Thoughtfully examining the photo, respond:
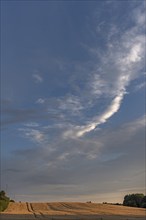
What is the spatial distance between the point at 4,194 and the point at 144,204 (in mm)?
51330

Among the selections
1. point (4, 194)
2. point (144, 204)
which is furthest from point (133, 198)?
point (4, 194)

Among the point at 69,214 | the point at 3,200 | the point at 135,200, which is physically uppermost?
the point at 135,200

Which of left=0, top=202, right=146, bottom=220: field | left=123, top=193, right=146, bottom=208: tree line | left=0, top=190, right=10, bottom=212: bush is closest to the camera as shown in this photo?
left=0, top=202, right=146, bottom=220: field

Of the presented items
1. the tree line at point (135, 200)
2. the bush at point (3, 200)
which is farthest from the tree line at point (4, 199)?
the tree line at point (135, 200)

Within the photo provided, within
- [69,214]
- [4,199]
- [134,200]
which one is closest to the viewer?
[69,214]

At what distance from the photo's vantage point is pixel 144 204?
152625mm

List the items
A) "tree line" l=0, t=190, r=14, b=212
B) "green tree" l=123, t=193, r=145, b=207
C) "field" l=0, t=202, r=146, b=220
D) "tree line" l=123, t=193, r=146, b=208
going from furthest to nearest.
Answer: "green tree" l=123, t=193, r=145, b=207 < "tree line" l=123, t=193, r=146, b=208 < "tree line" l=0, t=190, r=14, b=212 < "field" l=0, t=202, r=146, b=220

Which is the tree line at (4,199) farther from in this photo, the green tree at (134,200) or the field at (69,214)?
the green tree at (134,200)

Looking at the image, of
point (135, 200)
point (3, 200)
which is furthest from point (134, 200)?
point (3, 200)

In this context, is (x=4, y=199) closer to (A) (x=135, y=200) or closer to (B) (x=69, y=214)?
(B) (x=69, y=214)

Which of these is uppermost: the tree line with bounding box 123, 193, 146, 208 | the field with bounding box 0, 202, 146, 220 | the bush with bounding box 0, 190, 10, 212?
the tree line with bounding box 123, 193, 146, 208

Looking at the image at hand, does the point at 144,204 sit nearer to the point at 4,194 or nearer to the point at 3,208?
the point at 4,194

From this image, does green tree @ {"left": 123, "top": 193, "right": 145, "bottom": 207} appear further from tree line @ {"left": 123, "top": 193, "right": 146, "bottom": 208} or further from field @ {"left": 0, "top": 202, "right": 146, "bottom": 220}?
field @ {"left": 0, "top": 202, "right": 146, "bottom": 220}

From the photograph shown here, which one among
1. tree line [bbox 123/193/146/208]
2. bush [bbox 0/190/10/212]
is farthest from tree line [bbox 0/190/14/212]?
tree line [bbox 123/193/146/208]
